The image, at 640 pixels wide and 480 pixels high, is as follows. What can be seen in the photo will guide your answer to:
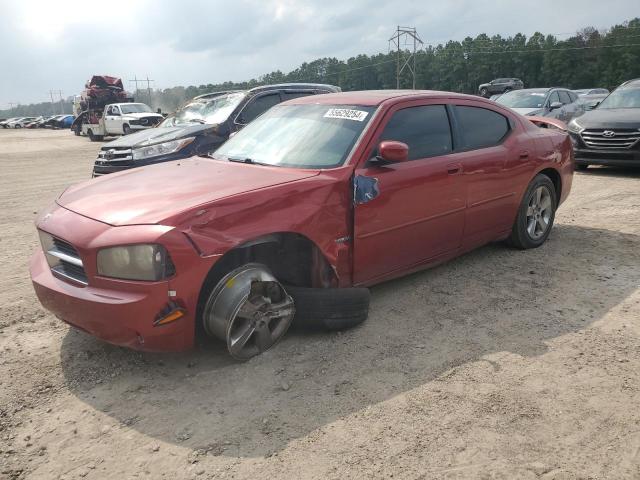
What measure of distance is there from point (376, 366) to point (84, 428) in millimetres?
1646

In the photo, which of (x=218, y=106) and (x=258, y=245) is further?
(x=218, y=106)

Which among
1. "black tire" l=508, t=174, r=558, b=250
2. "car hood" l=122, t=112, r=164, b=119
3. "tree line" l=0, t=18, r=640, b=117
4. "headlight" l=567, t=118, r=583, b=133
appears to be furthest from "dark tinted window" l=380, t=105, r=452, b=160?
"tree line" l=0, t=18, r=640, b=117

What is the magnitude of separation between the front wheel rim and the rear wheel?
310 cm

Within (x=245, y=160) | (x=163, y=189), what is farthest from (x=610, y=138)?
(x=163, y=189)

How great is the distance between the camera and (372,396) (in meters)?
2.91

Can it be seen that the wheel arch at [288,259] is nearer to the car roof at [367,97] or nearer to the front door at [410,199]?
the front door at [410,199]

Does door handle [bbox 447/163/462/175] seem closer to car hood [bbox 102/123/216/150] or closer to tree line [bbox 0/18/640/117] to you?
car hood [bbox 102/123/216/150]

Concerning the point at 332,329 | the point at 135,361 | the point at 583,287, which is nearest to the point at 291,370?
the point at 332,329

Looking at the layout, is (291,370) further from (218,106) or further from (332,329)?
(218,106)

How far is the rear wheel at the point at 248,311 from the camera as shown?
3.09 m

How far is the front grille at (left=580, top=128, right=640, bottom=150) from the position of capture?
29.7 feet

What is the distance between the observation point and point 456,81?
86.5 m

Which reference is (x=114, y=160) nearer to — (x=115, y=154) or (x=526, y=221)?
(x=115, y=154)

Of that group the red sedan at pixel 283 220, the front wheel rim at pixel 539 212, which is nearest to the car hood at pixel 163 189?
the red sedan at pixel 283 220
